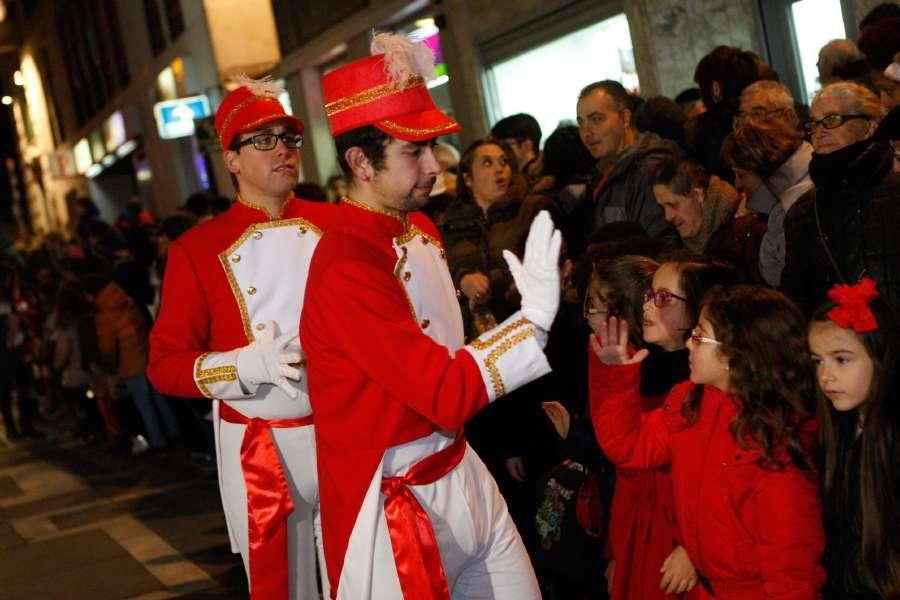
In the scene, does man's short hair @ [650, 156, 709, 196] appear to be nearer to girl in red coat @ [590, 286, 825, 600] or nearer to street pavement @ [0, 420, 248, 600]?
girl in red coat @ [590, 286, 825, 600]

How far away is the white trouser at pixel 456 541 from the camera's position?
11.1 feet

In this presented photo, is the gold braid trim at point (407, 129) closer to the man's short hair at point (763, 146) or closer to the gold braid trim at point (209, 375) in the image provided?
the gold braid trim at point (209, 375)

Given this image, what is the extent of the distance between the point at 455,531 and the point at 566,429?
115cm

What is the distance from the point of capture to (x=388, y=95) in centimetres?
338

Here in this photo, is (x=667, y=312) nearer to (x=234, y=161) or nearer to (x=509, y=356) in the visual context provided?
(x=509, y=356)

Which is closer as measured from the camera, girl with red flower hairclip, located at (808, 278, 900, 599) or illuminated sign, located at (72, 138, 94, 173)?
girl with red flower hairclip, located at (808, 278, 900, 599)

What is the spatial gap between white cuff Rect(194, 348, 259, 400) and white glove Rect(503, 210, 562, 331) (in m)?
1.35

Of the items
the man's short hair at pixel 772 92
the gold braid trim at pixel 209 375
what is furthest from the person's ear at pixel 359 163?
the man's short hair at pixel 772 92

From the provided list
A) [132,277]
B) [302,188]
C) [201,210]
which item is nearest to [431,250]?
[302,188]

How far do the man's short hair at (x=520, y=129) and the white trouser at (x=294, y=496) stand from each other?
365cm

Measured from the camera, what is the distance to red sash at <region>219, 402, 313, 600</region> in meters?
4.29

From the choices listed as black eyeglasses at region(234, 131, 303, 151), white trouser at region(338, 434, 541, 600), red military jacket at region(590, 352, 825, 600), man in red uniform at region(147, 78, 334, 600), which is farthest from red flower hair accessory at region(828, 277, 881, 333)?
black eyeglasses at region(234, 131, 303, 151)

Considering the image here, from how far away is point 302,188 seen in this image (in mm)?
8805

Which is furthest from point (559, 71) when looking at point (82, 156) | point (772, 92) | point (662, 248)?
point (82, 156)
